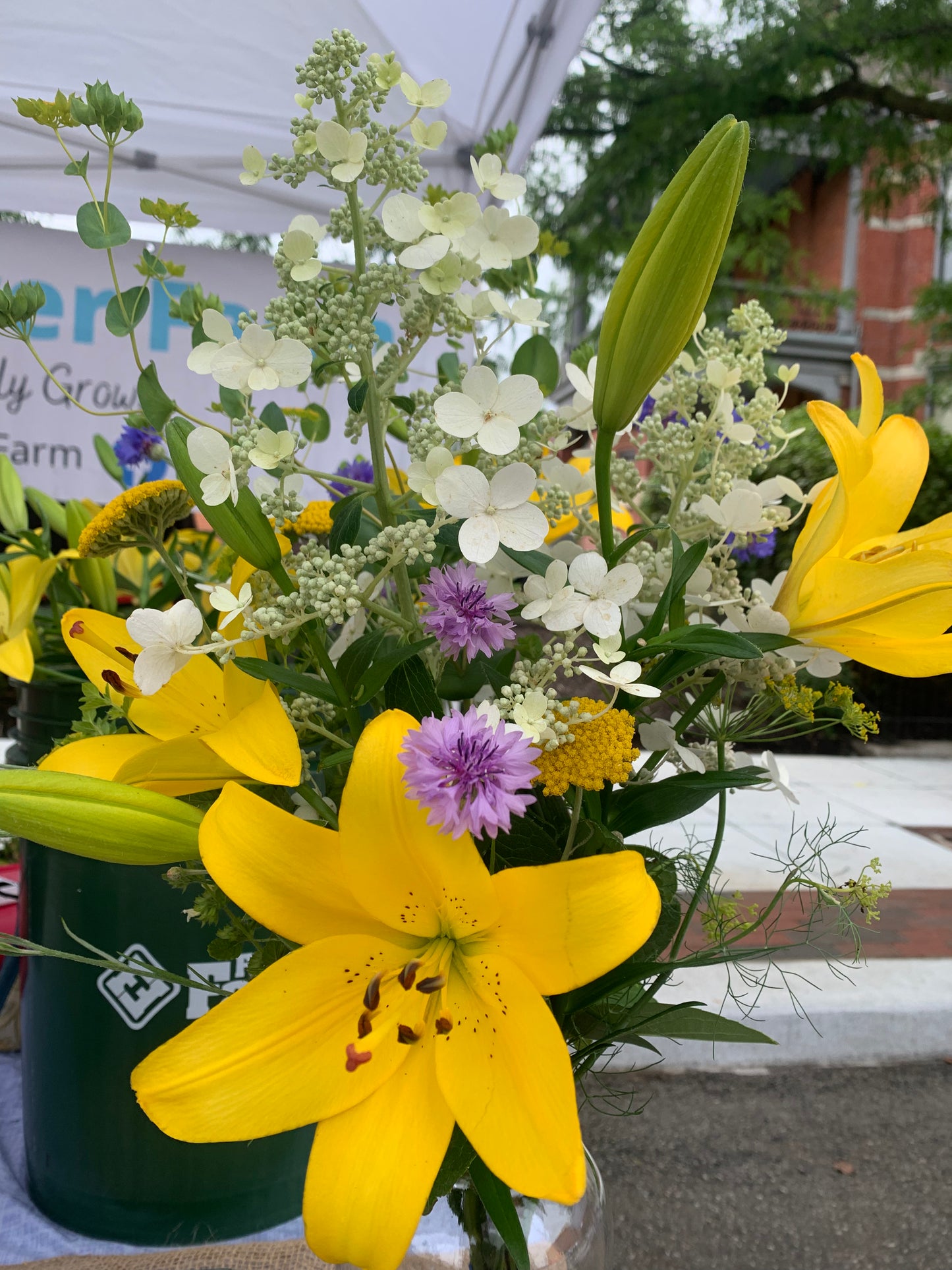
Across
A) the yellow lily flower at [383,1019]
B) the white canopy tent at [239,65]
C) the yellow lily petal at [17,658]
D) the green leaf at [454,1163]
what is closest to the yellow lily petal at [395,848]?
the yellow lily flower at [383,1019]

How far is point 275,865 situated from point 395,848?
2.0 inches

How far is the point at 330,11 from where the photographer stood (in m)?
1.79

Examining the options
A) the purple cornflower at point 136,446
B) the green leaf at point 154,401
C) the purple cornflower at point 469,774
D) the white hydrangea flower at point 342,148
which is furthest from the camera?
the purple cornflower at point 136,446

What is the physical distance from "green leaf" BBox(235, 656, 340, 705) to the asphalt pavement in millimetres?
1200

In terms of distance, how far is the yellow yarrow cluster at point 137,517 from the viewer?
54 cm

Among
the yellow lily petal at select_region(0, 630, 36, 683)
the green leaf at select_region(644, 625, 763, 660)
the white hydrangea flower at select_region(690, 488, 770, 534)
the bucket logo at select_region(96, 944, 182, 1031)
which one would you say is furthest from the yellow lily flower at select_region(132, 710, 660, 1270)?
the bucket logo at select_region(96, 944, 182, 1031)

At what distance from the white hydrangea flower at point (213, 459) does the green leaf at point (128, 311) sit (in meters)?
0.19

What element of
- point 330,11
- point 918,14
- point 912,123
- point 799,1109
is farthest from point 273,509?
point 912,123

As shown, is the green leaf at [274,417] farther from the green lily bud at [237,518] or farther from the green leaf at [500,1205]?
the green leaf at [500,1205]

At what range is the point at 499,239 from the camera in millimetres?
507

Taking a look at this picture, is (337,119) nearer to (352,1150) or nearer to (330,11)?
(352,1150)

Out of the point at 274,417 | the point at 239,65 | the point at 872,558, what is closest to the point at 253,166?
the point at 274,417

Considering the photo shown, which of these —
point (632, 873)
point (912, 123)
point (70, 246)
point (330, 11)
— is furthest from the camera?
point (912, 123)

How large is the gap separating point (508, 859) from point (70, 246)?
1960 millimetres
